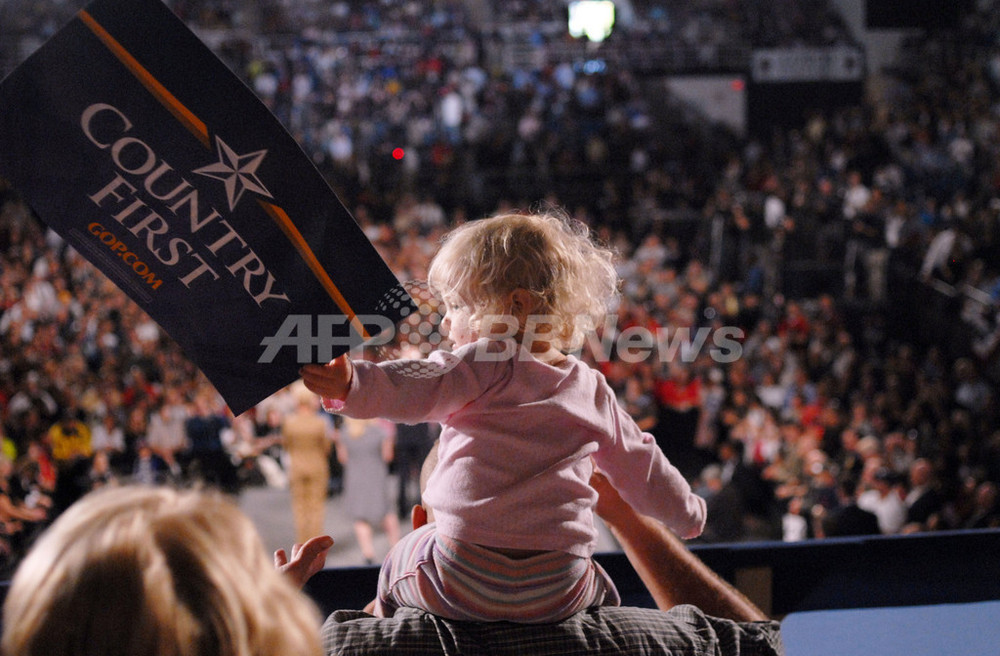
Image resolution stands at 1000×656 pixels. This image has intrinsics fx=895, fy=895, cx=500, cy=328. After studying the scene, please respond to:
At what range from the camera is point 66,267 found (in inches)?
340

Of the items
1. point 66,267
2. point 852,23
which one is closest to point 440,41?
point 852,23

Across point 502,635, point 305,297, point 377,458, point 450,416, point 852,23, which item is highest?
point 852,23

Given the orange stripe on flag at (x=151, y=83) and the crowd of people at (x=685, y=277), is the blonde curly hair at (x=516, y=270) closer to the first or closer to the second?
the crowd of people at (x=685, y=277)

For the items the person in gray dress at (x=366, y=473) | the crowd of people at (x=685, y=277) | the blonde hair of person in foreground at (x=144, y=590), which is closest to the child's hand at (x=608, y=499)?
the crowd of people at (x=685, y=277)

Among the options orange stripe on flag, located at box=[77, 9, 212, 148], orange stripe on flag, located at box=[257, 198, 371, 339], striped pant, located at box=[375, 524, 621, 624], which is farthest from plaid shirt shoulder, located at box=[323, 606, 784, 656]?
orange stripe on flag, located at box=[77, 9, 212, 148]

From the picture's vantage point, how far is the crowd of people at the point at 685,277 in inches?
201

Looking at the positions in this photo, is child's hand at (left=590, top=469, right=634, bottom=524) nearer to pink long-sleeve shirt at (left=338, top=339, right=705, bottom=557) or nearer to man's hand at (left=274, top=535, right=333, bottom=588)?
pink long-sleeve shirt at (left=338, top=339, right=705, bottom=557)

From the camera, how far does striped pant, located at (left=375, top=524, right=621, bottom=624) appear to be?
92 cm

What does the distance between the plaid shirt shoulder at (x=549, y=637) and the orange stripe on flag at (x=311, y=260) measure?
0.30 metres

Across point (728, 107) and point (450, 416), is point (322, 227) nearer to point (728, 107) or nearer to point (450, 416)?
point (450, 416)

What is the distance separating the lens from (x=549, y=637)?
0.90 meters

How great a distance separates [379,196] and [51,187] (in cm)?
1070

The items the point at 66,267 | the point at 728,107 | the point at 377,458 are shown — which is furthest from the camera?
the point at 728,107

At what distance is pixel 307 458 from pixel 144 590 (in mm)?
4270
